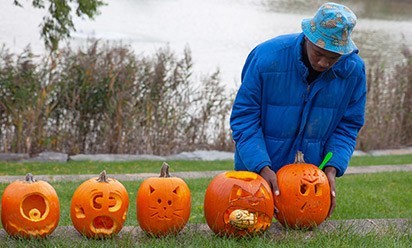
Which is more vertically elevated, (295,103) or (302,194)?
(295,103)

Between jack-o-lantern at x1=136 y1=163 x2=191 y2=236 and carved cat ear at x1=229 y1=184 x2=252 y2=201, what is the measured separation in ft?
0.94

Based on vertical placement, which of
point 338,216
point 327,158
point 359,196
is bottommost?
point 359,196

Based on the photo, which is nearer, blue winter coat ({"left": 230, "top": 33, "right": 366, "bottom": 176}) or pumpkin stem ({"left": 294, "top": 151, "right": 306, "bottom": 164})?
blue winter coat ({"left": 230, "top": 33, "right": 366, "bottom": 176})

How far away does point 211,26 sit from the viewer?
27.4 meters

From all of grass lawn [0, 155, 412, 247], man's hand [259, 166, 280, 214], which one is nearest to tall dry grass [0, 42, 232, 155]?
grass lawn [0, 155, 412, 247]

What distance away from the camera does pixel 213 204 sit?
4.07 m

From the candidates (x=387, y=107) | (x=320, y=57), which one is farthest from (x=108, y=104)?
(x=320, y=57)

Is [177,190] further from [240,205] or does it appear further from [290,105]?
Answer: [290,105]

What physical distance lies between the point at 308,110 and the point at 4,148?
8.48 meters

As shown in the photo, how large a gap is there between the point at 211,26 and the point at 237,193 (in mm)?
23794

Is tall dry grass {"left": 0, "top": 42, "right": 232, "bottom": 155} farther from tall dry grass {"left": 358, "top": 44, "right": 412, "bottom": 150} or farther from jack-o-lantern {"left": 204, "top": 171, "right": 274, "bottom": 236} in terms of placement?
jack-o-lantern {"left": 204, "top": 171, "right": 274, "bottom": 236}

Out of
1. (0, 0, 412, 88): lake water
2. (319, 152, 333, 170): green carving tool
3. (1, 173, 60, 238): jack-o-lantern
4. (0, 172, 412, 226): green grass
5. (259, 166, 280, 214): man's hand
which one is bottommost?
(0, 172, 412, 226): green grass

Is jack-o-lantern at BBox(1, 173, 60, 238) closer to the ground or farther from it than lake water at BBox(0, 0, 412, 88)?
closer to the ground

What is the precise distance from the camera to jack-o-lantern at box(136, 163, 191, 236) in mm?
4020
